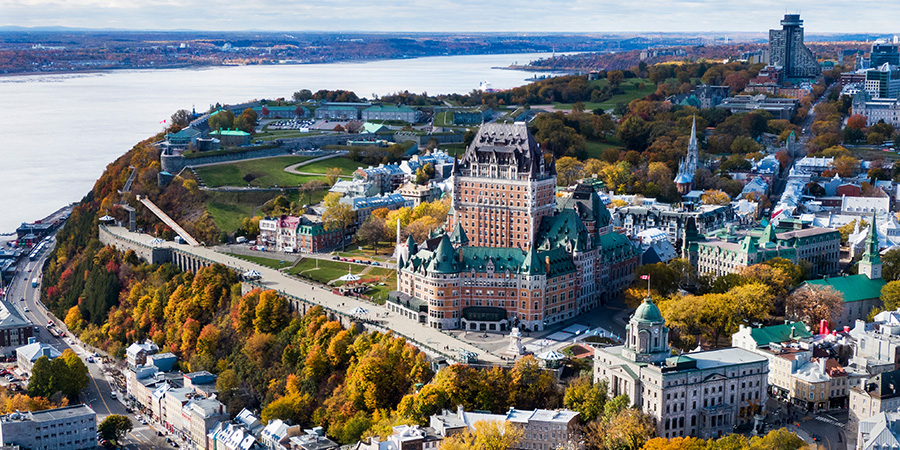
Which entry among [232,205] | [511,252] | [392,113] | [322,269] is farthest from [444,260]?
[392,113]

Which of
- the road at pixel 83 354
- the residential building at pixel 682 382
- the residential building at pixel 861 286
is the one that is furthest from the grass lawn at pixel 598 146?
the residential building at pixel 682 382

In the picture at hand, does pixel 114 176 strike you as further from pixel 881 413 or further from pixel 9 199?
pixel 881 413

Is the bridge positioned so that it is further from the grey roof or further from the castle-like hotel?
the castle-like hotel

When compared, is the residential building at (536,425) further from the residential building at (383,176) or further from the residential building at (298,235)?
the residential building at (383,176)

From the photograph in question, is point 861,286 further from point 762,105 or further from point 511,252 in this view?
point 762,105

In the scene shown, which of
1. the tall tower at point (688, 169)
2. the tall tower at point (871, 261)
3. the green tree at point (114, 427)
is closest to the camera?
the green tree at point (114, 427)

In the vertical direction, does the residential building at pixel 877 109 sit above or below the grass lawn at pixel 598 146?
above
